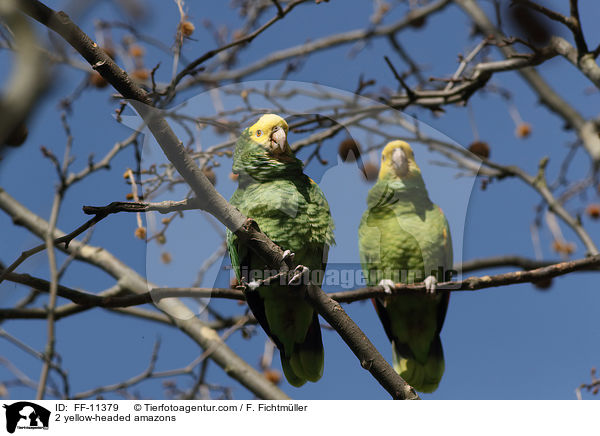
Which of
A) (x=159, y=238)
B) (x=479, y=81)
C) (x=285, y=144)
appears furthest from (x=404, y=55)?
(x=159, y=238)

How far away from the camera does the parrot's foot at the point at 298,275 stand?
1994 mm

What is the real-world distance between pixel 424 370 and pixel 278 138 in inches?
70.2

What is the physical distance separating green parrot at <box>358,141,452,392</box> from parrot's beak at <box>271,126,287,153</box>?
419mm

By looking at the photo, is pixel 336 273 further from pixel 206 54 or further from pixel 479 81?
pixel 479 81

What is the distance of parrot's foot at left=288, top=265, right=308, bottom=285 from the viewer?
6.54 ft

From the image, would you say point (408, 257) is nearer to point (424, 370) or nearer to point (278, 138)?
point (424, 370)

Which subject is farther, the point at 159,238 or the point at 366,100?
the point at 366,100

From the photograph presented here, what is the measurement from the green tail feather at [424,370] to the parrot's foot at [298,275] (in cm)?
139

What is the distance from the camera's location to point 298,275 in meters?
1.98

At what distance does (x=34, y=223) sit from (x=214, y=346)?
1628mm

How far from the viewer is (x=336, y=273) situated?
2.18 metres
